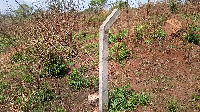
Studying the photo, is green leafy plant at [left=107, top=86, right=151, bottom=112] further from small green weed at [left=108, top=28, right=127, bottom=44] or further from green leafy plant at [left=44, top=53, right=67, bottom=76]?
small green weed at [left=108, top=28, right=127, bottom=44]

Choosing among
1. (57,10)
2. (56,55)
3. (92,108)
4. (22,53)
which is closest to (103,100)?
(92,108)

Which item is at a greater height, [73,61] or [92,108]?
[73,61]

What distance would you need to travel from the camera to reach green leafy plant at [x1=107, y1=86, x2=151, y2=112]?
3.23 meters

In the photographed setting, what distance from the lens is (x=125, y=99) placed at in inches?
133

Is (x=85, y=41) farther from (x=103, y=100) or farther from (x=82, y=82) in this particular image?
(x=103, y=100)

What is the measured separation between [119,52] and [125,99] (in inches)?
92.8

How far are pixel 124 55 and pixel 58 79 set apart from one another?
2.33m

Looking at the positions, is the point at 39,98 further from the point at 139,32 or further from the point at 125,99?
the point at 139,32

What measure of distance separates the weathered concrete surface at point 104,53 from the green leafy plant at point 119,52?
8.28 ft

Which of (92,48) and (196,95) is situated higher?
(92,48)

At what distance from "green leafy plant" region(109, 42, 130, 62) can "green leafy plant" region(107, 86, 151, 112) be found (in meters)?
1.82

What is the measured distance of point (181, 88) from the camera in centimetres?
389

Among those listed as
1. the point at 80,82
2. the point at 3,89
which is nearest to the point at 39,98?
the point at 80,82

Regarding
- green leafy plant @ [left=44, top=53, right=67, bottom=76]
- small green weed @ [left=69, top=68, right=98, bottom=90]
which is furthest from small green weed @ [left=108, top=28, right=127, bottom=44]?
small green weed @ [left=69, top=68, right=98, bottom=90]
